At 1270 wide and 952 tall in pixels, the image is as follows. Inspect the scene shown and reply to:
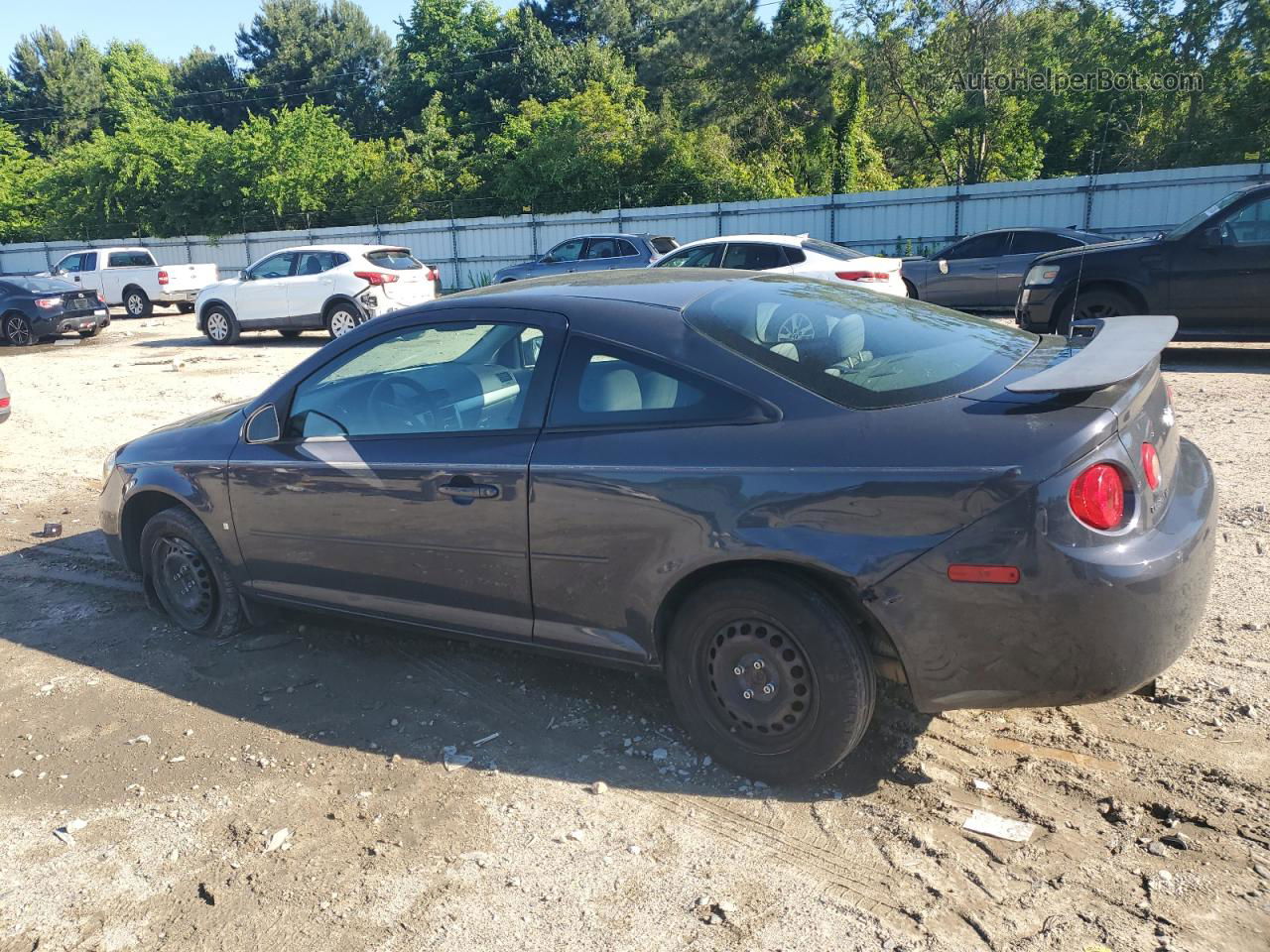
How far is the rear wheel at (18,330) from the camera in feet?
64.6

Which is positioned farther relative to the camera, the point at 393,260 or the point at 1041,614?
the point at 393,260

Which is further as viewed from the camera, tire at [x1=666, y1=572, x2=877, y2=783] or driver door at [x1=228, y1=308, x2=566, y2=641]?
driver door at [x1=228, y1=308, x2=566, y2=641]

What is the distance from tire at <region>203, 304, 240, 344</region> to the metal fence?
11.9 metres

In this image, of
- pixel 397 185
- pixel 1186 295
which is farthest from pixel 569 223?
pixel 1186 295

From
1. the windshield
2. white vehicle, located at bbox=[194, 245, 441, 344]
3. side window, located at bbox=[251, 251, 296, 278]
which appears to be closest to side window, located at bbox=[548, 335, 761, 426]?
the windshield

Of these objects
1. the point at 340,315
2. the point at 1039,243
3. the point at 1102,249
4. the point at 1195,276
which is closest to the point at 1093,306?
the point at 1102,249

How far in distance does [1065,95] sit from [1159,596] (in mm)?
31883

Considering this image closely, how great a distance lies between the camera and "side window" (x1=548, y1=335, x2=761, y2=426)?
3.34 m

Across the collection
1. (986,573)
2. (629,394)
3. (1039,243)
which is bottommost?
(986,573)

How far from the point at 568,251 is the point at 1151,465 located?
17.7 metres

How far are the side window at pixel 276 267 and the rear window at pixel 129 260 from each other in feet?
29.8

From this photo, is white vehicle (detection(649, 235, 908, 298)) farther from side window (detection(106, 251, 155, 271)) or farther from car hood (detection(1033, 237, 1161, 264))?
side window (detection(106, 251, 155, 271))

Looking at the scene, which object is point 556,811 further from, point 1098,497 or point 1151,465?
point 1151,465

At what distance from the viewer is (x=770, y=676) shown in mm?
3258
